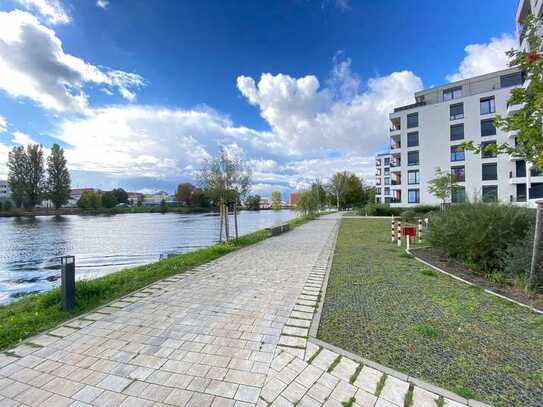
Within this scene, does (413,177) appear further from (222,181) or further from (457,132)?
(222,181)

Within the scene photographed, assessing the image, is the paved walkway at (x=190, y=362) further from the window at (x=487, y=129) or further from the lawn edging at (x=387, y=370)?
the window at (x=487, y=129)

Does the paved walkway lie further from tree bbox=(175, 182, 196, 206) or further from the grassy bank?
tree bbox=(175, 182, 196, 206)

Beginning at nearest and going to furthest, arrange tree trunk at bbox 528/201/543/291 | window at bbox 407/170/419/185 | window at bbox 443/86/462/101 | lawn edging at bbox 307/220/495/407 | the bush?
lawn edging at bbox 307/220/495/407, tree trunk at bbox 528/201/543/291, the bush, window at bbox 443/86/462/101, window at bbox 407/170/419/185

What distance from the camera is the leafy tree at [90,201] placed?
72500mm

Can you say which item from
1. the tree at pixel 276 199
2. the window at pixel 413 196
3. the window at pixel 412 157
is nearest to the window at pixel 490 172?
the window at pixel 413 196

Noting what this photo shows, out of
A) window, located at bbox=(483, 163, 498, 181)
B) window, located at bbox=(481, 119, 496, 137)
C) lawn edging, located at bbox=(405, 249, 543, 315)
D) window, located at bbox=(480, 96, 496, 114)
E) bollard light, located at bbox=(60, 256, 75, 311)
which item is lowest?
lawn edging, located at bbox=(405, 249, 543, 315)

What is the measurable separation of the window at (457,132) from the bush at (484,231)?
100 ft

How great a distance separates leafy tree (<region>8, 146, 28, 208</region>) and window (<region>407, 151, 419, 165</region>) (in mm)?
76896

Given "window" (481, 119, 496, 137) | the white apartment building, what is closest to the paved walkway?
the white apartment building

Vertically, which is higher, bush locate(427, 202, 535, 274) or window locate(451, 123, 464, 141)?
window locate(451, 123, 464, 141)

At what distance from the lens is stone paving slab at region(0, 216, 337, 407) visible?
2.39m

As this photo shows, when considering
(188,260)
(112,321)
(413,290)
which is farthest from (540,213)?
(188,260)

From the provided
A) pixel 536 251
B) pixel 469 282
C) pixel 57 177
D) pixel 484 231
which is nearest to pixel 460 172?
pixel 484 231

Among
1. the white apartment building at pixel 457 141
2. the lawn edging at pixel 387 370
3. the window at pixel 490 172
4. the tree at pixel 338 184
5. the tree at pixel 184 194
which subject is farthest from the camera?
the tree at pixel 184 194
